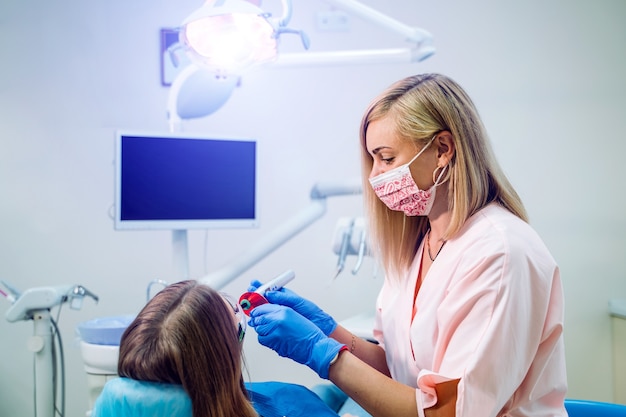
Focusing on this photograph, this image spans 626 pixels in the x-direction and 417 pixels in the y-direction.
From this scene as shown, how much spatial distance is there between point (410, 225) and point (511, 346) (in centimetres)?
46

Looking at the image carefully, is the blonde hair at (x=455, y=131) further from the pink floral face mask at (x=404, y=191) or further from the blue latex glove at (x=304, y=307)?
the blue latex glove at (x=304, y=307)

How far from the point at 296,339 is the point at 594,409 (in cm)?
80

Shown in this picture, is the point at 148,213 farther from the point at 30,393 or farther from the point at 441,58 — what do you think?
the point at 441,58

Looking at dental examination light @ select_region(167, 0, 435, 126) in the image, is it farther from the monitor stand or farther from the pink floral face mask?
the pink floral face mask

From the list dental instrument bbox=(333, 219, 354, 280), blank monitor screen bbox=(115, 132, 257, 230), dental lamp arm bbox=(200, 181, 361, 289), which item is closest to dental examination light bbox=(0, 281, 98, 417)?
blank monitor screen bbox=(115, 132, 257, 230)

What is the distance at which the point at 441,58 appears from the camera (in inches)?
95.3

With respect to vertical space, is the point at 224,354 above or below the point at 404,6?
below

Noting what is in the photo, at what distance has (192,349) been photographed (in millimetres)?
935

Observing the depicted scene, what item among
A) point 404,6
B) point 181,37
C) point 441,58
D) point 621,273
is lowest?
point 621,273

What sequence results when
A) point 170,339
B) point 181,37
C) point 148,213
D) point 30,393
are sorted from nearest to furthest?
1. point 170,339
2. point 181,37
3. point 148,213
4. point 30,393

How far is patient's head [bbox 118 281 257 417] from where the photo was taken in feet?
3.00

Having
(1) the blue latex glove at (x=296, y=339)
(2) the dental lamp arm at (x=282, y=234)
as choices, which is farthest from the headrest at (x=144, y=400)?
(2) the dental lamp arm at (x=282, y=234)

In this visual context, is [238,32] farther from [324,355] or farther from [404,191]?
[324,355]

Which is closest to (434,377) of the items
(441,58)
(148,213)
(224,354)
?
(224,354)
